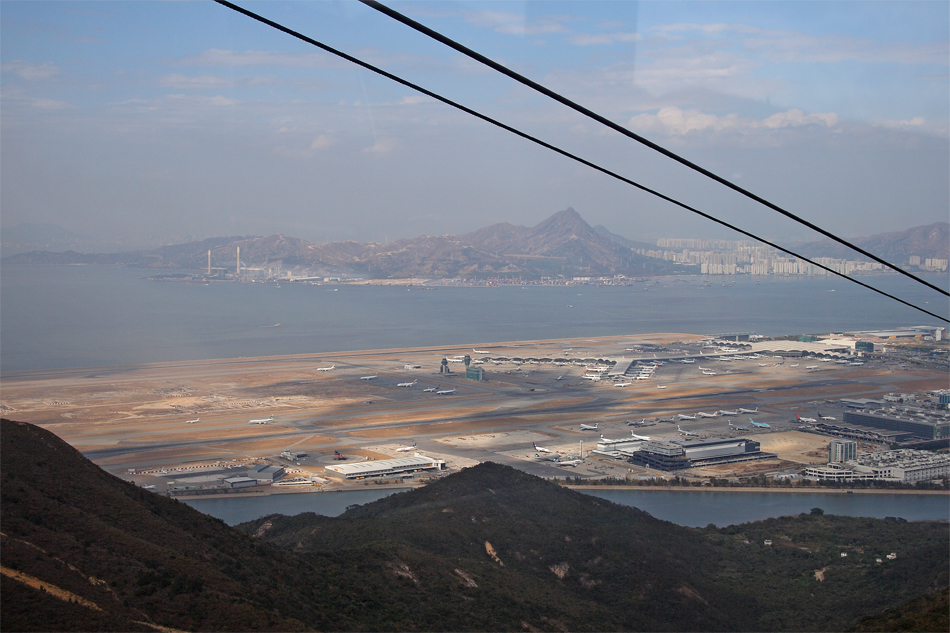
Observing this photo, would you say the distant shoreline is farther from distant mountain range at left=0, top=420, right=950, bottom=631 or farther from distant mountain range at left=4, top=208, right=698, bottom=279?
distant mountain range at left=4, top=208, right=698, bottom=279

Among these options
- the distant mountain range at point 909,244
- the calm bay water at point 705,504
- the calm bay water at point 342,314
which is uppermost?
the distant mountain range at point 909,244

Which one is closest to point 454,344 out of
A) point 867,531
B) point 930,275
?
point 867,531

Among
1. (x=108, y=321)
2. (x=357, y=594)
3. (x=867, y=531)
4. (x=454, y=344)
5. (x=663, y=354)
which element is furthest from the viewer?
(x=108, y=321)

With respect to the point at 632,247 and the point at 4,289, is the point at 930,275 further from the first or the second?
the point at 4,289

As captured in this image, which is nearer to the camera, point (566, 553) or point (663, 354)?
point (566, 553)

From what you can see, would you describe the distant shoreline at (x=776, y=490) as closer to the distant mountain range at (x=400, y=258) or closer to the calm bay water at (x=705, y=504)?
the calm bay water at (x=705, y=504)

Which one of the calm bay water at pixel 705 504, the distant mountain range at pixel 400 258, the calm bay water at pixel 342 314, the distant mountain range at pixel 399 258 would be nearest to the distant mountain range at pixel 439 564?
the calm bay water at pixel 705 504

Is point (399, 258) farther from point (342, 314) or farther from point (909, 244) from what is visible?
point (909, 244)

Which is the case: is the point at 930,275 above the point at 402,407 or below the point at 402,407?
above
